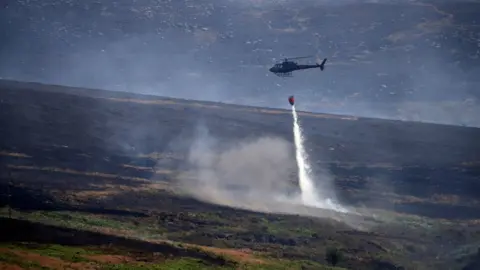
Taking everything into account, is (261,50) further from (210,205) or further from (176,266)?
(176,266)

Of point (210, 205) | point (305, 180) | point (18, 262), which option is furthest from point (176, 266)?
point (305, 180)

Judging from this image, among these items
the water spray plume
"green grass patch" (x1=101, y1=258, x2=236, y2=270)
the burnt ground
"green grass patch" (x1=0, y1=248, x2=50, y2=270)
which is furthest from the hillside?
"green grass patch" (x1=0, y1=248, x2=50, y2=270)

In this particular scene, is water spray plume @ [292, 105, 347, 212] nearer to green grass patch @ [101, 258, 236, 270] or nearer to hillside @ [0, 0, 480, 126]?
green grass patch @ [101, 258, 236, 270]

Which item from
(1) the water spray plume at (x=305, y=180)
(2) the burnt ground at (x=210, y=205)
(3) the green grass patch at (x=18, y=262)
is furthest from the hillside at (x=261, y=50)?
(3) the green grass patch at (x=18, y=262)

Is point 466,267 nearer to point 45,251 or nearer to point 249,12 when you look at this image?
point 45,251

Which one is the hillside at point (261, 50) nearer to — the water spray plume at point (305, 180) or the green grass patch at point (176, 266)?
the water spray plume at point (305, 180)

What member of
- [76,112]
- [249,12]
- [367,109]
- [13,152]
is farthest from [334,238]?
[249,12]
